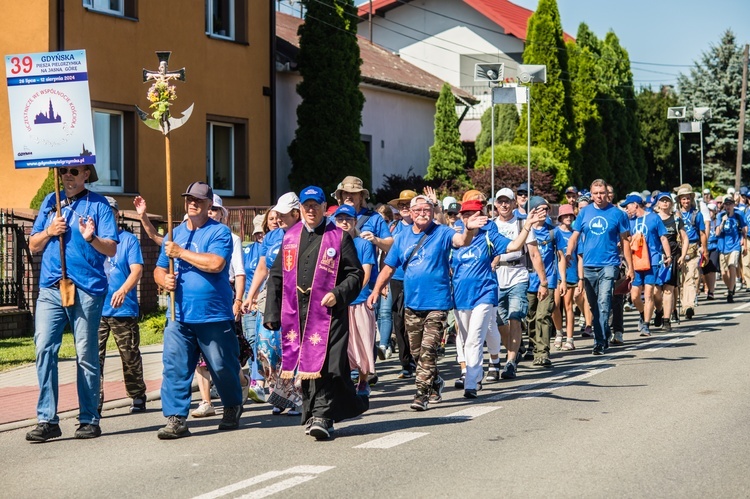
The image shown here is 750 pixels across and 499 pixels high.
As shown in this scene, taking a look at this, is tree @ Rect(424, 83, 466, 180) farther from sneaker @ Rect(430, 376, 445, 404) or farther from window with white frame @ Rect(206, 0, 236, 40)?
sneaker @ Rect(430, 376, 445, 404)

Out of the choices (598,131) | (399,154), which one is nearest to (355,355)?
(399,154)

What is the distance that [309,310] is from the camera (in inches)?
356

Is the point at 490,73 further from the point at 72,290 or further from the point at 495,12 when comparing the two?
the point at 495,12

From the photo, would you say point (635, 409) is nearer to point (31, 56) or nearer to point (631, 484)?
point (631, 484)

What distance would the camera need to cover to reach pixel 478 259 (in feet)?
37.7

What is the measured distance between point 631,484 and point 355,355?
412 centimetres

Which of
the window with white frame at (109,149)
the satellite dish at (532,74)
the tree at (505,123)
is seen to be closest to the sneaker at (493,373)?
the satellite dish at (532,74)

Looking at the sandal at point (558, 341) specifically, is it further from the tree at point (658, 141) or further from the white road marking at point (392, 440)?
the tree at point (658, 141)

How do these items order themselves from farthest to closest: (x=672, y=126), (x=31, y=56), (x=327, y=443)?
(x=672, y=126)
(x=31, y=56)
(x=327, y=443)

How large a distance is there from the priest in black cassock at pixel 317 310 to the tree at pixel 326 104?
644 inches


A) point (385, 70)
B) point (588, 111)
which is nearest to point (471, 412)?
point (385, 70)

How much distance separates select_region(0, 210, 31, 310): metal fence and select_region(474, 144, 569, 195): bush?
682 inches

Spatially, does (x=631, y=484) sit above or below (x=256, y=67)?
below

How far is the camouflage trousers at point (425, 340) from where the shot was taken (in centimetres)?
1052
